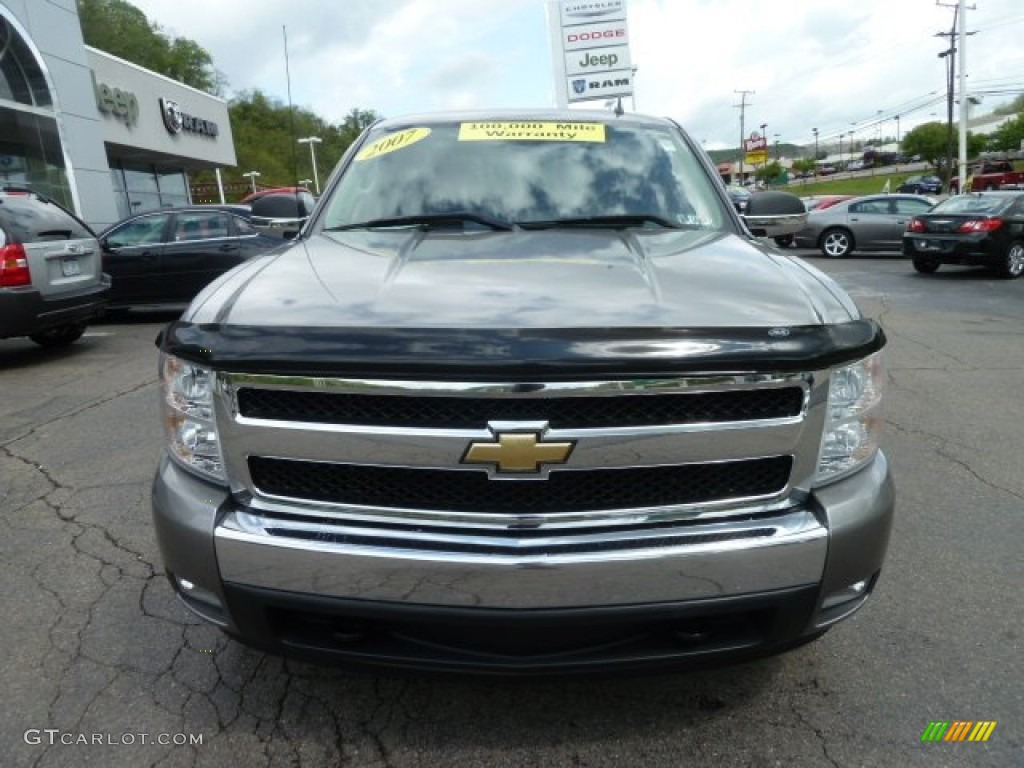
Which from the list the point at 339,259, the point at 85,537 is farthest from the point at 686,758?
the point at 85,537

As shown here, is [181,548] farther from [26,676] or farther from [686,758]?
[686,758]

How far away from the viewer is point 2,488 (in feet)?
13.6

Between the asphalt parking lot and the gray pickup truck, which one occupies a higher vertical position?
the gray pickup truck

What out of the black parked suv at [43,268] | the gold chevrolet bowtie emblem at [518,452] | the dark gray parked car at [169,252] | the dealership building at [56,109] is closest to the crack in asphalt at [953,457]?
the gold chevrolet bowtie emblem at [518,452]

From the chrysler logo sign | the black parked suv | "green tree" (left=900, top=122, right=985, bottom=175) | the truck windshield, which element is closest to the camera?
the truck windshield

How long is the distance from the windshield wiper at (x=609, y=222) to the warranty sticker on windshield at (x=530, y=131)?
0.60 metres

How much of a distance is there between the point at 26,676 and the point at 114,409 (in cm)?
365

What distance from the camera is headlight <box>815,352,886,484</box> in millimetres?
1849

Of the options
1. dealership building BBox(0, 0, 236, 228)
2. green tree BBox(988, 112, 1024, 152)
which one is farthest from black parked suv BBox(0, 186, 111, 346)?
green tree BBox(988, 112, 1024, 152)

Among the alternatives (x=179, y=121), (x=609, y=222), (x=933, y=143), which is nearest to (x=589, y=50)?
(x=179, y=121)

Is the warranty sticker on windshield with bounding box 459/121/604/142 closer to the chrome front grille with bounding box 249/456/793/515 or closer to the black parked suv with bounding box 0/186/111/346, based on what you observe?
the chrome front grille with bounding box 249/456/793/515

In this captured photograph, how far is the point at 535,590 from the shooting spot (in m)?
1.70

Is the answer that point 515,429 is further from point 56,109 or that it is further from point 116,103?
point 116,103

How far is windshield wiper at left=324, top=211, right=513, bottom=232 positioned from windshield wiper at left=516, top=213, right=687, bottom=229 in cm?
9
